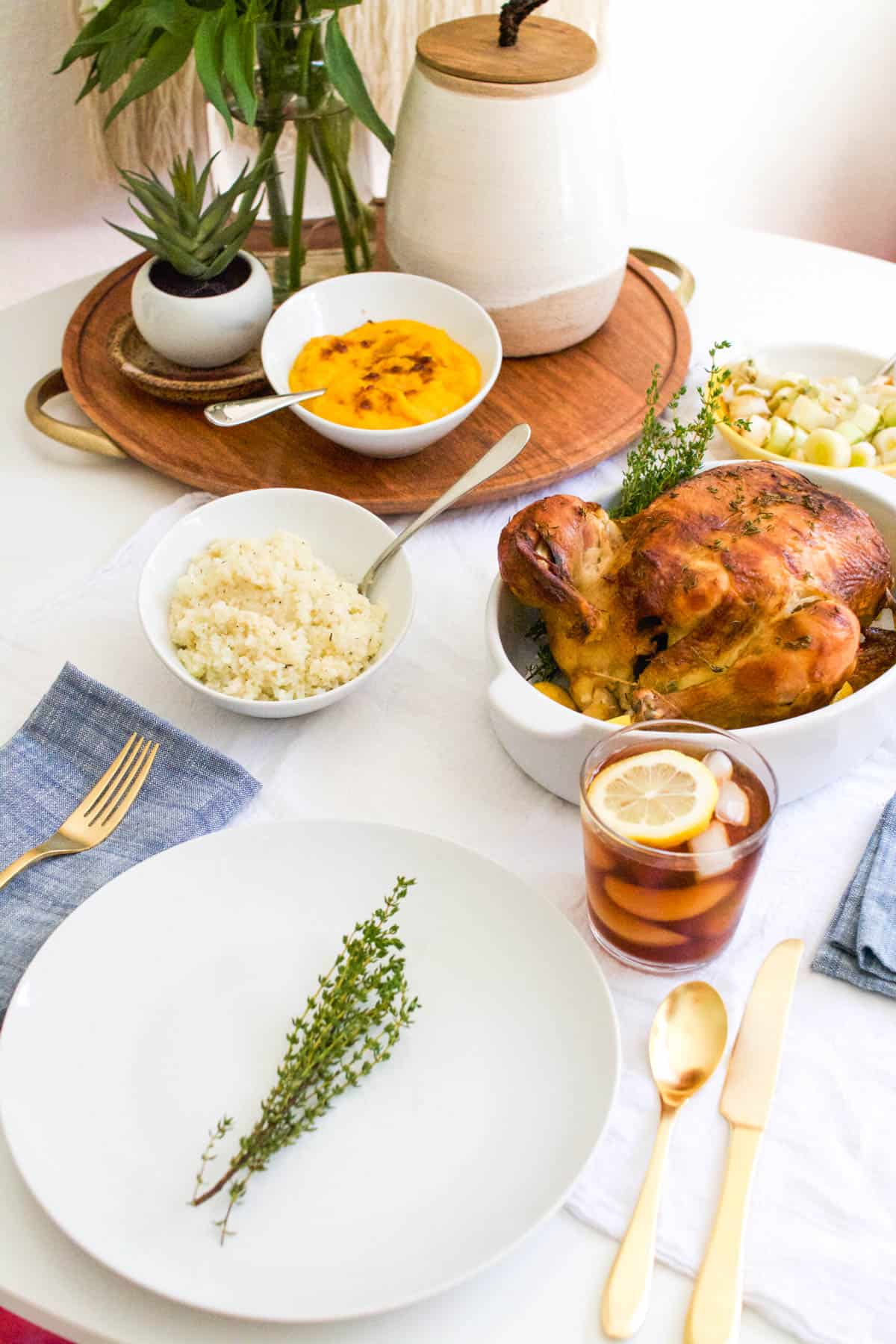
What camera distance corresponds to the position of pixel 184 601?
132cm

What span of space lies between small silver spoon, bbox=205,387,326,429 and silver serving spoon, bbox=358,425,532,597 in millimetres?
259

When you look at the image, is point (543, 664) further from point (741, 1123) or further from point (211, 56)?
point (211, 56)

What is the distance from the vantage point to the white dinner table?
828 millimetres

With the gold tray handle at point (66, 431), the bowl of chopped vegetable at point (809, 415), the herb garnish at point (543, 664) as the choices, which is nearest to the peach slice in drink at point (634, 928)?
the herb garnish at point (543, 664)

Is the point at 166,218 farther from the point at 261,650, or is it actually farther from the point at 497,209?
the point at 261,650

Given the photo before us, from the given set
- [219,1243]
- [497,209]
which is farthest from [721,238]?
[219,1243]

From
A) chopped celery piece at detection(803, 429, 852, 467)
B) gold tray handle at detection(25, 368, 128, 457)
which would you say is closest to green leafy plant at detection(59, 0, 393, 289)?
gold tray handle at detection(25, 368, 128, 457)

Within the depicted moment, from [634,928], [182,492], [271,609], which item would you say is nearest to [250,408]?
[182,492]

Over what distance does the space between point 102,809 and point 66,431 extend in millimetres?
714

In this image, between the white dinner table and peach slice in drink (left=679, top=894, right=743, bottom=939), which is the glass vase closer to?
the white dinner table

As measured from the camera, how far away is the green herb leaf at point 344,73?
1.72 m

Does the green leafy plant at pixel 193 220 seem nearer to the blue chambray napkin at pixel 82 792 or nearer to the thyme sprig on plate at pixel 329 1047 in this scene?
the blue chambray napkin at pixel 82 792

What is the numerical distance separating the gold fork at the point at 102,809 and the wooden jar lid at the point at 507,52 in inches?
40.8

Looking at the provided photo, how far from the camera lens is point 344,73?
68.3 inches
